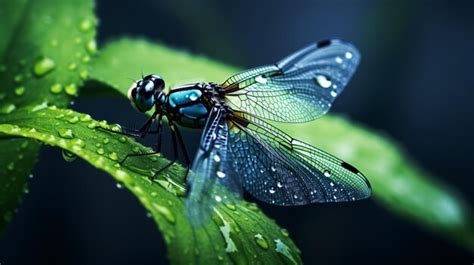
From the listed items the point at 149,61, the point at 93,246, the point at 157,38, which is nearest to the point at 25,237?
A: the point at 93,246

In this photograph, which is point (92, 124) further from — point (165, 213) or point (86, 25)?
point (86, 25)

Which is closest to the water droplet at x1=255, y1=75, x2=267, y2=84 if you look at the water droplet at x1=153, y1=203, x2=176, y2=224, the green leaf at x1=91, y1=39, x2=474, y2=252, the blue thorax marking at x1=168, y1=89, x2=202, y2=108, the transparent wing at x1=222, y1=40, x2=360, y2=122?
the transparent wing at x1=222, y1=40, x2=360, y2=122

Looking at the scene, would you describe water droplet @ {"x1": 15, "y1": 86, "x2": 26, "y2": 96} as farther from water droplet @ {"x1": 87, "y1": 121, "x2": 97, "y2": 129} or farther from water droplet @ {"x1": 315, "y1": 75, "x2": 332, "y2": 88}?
water droplet @ {"x1": 315, "y1": 75, "x2": 332, "y2": 88}

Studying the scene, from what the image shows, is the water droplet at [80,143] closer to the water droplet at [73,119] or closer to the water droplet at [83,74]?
the water droplet at [73,119]

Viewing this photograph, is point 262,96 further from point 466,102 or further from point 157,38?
point 466,102

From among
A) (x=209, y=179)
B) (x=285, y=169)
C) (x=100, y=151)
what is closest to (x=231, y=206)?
(x=209, y=179)

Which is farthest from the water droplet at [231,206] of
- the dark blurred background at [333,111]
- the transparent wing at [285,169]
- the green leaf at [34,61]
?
the dark blurred background at [333,111]
